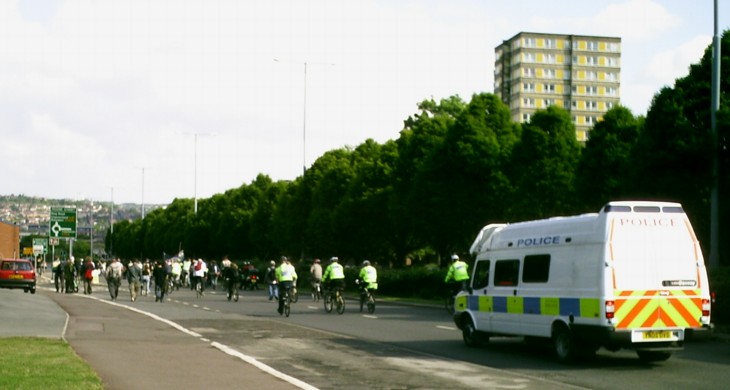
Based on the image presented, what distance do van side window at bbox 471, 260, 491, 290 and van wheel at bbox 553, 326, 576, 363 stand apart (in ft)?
9.87

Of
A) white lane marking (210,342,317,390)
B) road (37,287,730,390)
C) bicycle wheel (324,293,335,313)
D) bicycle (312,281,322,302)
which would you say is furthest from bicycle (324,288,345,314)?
white lane marking (210,342,317,390)

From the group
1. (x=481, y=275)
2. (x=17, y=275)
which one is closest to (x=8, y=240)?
(x=17, y=275)

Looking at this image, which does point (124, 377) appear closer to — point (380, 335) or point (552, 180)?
point (380, 335)

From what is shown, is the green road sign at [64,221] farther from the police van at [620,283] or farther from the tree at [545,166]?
the police van at [620,283]

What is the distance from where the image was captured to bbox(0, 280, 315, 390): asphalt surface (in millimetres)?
14062

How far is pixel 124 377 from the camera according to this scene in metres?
14.3

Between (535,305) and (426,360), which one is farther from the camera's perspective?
(535,305)

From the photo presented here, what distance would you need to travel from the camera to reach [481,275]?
2095 cm

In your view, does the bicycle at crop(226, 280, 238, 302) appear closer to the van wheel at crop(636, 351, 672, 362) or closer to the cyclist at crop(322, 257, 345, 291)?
the cyclist at crop(322, 257, 345, 291)

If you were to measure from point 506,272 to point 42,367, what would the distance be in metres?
8.79

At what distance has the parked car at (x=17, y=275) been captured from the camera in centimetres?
5188

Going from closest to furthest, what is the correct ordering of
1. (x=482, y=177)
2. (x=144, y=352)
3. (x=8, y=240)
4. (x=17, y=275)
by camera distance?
(x=144, y=352), (x=482, y=177), (x=17, y=275), (x=8, y=240)

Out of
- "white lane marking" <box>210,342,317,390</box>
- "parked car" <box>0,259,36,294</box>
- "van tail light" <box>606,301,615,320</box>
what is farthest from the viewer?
"parked car" <box>0,259,36,294</box>

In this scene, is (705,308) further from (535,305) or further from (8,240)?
(8,240)
